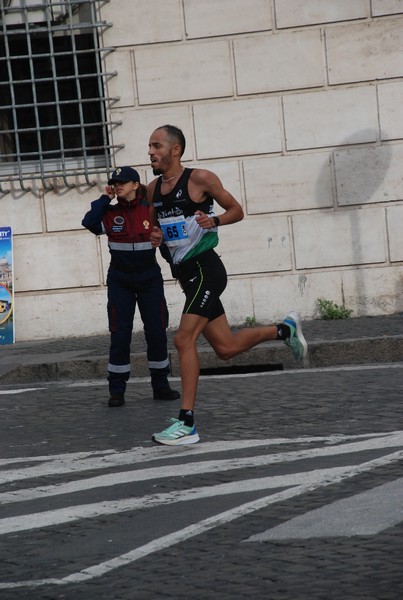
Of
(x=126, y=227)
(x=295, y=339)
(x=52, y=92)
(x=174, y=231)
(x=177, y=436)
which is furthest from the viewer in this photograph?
(x=52, y=92)

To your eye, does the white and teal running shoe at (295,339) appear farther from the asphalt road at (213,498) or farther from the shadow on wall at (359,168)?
the shadow on wall at (359,168)

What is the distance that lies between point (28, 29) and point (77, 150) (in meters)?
1.31

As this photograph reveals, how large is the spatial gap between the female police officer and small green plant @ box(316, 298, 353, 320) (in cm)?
448

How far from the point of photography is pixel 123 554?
5078mm

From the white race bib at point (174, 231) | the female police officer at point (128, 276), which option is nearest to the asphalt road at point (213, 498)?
the female police officer at point (128, 276)

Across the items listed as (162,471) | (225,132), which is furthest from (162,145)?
(225,132)

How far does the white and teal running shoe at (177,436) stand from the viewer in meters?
7.62

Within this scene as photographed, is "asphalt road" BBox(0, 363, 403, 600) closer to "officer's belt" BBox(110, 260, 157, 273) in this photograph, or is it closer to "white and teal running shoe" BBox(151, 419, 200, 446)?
"white and teal running shoe" BBox(151, 419, 200, 446)

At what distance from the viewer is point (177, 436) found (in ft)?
25.0

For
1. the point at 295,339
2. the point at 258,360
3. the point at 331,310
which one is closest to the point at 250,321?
the point at 331,310

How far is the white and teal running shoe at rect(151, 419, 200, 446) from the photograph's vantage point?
7625 millimetres

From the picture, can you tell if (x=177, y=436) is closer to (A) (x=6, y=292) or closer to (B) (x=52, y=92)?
(A) (x=6, y=292)

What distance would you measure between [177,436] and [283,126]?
6827 mm

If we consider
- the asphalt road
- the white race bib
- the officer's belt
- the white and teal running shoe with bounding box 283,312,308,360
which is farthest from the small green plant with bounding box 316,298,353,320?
the white race bib
